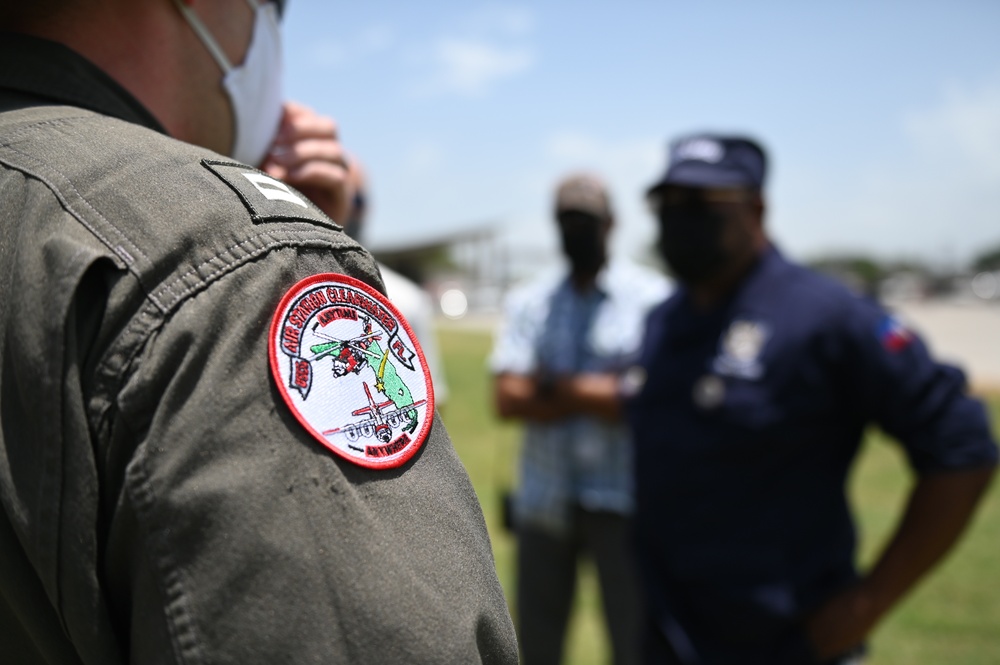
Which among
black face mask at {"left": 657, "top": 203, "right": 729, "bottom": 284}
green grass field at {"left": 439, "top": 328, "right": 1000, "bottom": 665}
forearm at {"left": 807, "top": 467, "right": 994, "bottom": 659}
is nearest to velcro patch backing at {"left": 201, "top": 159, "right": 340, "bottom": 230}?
forearm at {"left": 807, "top": 467, "right": 994, "bottom": 659}

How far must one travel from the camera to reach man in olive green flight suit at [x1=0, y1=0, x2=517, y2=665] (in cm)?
66

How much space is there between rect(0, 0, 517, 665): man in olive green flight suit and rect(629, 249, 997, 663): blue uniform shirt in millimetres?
1777

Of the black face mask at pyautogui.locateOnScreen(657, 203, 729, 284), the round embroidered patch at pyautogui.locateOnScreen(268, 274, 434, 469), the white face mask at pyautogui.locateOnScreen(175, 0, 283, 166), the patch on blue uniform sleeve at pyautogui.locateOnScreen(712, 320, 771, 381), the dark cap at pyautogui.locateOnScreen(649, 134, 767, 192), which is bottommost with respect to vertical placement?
the patch on blue uniform sleeve at pyautogui.locateOnScreen(712, 320, 771, 381)

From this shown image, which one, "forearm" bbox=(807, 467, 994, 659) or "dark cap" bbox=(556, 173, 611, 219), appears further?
"dark cap" bbox=(556, 173, 611, 219)

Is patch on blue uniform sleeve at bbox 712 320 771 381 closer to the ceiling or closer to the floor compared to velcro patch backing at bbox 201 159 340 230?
closer to the floor

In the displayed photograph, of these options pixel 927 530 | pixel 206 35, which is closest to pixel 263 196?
pixel 206 35

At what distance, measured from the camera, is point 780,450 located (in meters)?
2.38

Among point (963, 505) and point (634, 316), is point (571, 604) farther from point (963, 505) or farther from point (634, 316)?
point (963, 505)

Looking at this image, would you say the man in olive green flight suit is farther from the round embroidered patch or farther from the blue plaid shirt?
the blue plaid shirt

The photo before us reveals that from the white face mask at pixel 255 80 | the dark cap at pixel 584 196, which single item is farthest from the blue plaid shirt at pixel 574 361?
the white face mask at pixel 255 80

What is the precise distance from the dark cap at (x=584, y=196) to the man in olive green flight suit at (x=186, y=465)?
338 cm

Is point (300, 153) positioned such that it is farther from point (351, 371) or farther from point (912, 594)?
point (912, 594)

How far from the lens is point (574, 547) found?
376 centimetres

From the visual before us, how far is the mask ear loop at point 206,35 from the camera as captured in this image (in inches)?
39.5
